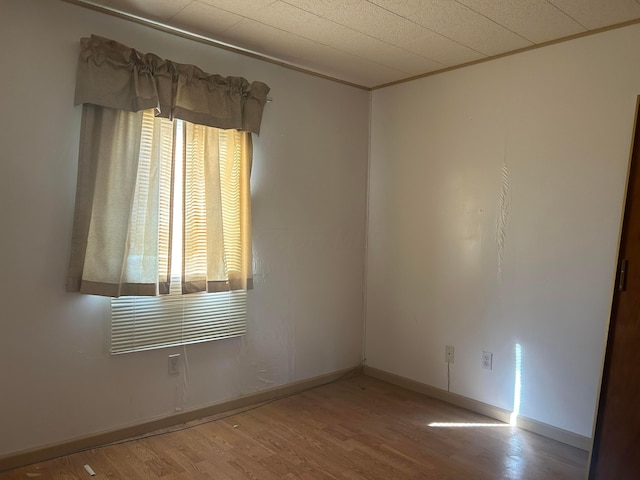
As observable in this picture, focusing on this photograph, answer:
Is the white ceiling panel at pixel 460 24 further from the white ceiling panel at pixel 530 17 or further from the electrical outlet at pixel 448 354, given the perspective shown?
the electrical outlet at pixel 448 354

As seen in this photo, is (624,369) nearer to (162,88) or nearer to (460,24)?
(460,24)

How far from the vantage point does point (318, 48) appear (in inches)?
123

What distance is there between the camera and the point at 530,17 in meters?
2.56

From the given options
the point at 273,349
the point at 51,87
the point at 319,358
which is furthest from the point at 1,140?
the point at 319,358

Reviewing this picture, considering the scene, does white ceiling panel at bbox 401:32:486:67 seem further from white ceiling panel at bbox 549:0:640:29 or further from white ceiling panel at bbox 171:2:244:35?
white ceiling panel at bbox 171:2:244:35

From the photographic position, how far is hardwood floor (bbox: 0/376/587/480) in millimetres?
2475

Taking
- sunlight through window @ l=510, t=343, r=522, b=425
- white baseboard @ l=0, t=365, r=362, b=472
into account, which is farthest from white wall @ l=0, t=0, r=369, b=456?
sunlight through window @ l=510, t=343, r=522, b=425

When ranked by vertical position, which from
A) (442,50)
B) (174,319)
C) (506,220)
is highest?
(442,50)

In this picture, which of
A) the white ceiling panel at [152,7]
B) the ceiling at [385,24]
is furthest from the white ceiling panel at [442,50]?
the white ceiling panel at [152,7]

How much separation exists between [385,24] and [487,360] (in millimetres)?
2209

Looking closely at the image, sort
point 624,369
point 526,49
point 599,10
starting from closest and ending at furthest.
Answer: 1. point 624,369
2. point 599,10
3. point 526,49

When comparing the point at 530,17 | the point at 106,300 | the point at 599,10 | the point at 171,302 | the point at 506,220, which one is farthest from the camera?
the point at 506,220

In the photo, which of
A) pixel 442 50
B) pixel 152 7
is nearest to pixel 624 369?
pixel 442 50

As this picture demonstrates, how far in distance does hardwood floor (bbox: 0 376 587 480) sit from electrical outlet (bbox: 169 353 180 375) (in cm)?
35
